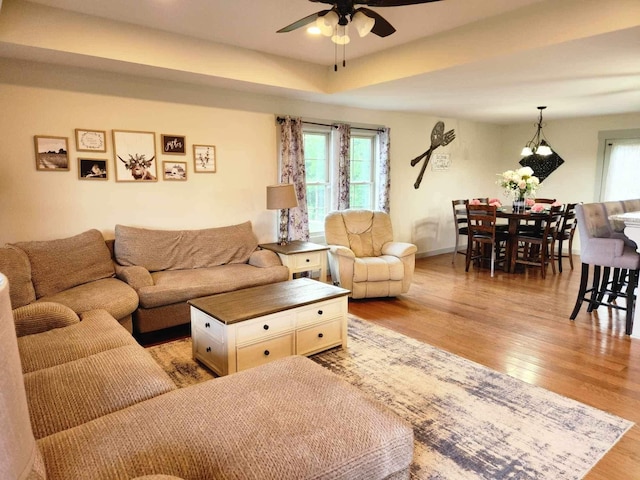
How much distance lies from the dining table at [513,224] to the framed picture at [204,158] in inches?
155

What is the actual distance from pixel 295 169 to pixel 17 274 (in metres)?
2.99

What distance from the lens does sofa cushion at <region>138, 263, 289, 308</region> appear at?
327 centimetres

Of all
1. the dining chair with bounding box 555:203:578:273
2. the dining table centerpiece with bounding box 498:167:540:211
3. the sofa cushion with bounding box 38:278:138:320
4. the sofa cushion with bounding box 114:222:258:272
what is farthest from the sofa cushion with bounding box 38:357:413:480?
the dining table centerpiece with bounding box 498:167:540:211

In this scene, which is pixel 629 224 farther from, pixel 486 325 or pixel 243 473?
pixel 243 473

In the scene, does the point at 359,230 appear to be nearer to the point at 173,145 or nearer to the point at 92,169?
the point at 173,145

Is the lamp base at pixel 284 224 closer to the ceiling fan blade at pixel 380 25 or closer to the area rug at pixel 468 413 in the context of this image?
the area rug at pixel 468 413

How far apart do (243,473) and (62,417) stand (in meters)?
0.85

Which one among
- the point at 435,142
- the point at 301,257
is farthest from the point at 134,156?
the point at 435,142

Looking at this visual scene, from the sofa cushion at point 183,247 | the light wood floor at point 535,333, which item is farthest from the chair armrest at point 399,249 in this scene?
the sofa cushion at point 183,247

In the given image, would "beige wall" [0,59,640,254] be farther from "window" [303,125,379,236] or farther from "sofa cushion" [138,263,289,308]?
"sofa cushion" [138,263,289,308]

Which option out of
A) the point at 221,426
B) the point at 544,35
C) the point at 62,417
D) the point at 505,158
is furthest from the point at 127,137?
the point at 505,158

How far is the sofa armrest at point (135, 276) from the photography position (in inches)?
130

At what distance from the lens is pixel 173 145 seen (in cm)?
412

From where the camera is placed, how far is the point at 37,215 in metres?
3.46
